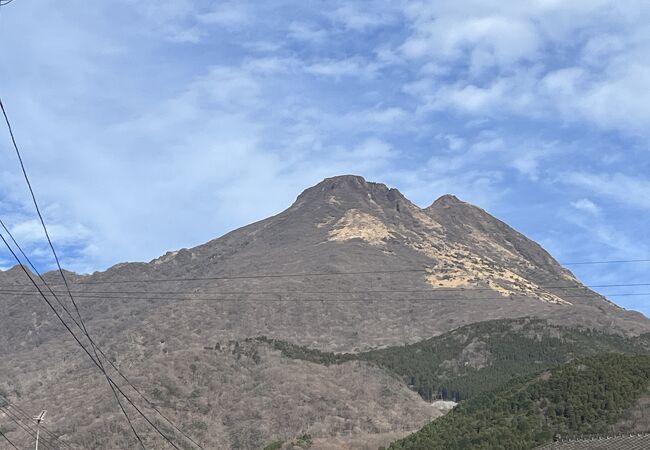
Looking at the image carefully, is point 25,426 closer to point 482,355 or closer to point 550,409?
point 482,355

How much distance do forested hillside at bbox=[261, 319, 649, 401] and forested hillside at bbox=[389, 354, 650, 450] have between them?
75123mm

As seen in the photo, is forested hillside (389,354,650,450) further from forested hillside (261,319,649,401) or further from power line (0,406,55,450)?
power line (0,406,55,450)

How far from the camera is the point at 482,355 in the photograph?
188 meters

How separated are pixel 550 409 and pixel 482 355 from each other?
106 m

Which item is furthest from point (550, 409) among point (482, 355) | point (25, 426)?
point (25, 426)

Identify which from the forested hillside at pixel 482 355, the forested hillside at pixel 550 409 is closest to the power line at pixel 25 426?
the forested hillside at pixel 482 355

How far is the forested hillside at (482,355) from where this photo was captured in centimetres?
17400

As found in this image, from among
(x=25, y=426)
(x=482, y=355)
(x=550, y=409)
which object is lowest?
(x=25, y=426)

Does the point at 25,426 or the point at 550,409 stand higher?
the point at 550,409

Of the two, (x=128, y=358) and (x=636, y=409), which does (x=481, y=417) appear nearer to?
(x=636, y=409)

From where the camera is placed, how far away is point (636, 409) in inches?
3031

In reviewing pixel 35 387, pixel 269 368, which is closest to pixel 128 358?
pixel 35 387

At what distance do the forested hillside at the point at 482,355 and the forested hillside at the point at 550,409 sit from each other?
75.1 m

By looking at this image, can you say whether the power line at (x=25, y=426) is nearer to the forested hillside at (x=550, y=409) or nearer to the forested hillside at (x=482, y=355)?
the forested hillside at (x=482, y=355)
